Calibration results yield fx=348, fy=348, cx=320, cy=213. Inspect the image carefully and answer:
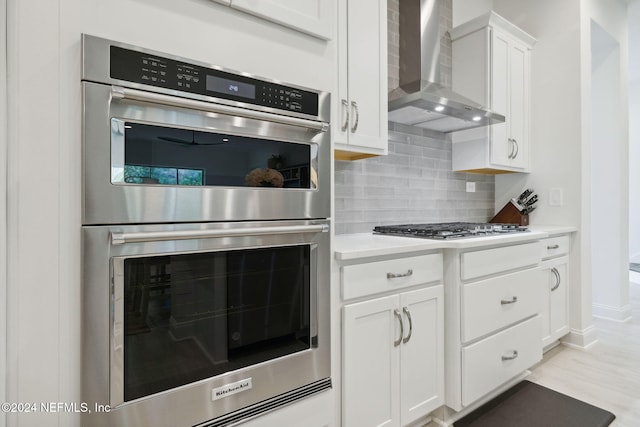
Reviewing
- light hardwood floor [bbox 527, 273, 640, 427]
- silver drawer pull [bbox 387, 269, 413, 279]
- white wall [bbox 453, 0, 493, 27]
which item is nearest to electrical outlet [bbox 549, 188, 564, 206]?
light hardwood floor [bbox 527, 273, 640, 427]

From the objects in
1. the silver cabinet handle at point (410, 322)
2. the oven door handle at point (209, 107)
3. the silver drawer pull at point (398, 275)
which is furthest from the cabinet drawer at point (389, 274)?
the oven door handle at point (209, 107)

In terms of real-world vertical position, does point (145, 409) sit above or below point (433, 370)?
above

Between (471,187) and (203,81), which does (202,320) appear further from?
(471,187)

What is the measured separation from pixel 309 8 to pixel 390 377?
1.52m

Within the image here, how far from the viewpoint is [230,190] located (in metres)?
1.05

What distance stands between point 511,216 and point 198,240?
9.44 feet

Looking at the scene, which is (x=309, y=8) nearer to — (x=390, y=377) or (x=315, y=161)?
(x=315, y=161)

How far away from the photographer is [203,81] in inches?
39.4

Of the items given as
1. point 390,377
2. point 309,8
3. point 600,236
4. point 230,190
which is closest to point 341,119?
point 309,8

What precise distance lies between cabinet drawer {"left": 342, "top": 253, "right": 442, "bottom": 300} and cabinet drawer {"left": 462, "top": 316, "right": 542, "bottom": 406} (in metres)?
0.46

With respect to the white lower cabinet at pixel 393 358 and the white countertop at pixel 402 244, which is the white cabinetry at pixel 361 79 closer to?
the white countertop at pixel 402 244

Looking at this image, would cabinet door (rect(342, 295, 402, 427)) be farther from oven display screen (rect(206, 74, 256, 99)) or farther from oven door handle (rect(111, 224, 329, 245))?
oven display screen (rect(206, 74, 256, 99))

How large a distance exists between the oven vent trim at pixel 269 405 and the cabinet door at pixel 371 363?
16 cm

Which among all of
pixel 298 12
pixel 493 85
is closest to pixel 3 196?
pixel 298 12
